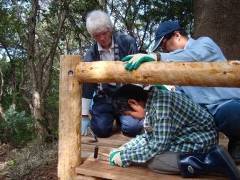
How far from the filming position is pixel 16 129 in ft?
35.9

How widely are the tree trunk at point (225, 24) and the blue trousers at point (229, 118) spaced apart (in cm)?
322

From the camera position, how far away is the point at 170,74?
9.55 feet

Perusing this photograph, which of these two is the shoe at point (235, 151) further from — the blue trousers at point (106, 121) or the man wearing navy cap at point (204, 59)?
the blue trousers at point (106, 121)

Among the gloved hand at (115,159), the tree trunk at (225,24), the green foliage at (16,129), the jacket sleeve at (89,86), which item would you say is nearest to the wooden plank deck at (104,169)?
the gloved hand at (115,159)

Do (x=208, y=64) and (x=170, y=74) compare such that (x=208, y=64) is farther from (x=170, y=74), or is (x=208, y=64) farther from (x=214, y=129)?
(x=214, y=129)

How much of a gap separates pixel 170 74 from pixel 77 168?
1113 mm

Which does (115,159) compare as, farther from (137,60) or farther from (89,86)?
(89,86)

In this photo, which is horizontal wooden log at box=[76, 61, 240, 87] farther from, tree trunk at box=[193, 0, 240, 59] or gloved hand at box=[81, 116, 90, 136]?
tree trunk at box=[193, 0, 240, 59]

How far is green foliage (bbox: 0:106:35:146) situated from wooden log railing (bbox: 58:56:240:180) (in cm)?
717

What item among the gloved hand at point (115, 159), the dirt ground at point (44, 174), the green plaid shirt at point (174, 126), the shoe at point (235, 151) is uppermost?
the green plaid shirt at point (174, 126)

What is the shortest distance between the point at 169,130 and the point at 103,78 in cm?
59

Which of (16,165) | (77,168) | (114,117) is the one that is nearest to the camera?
(77,168)

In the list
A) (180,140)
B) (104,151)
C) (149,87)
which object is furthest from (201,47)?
(104,151)

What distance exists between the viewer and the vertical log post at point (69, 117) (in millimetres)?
3434
